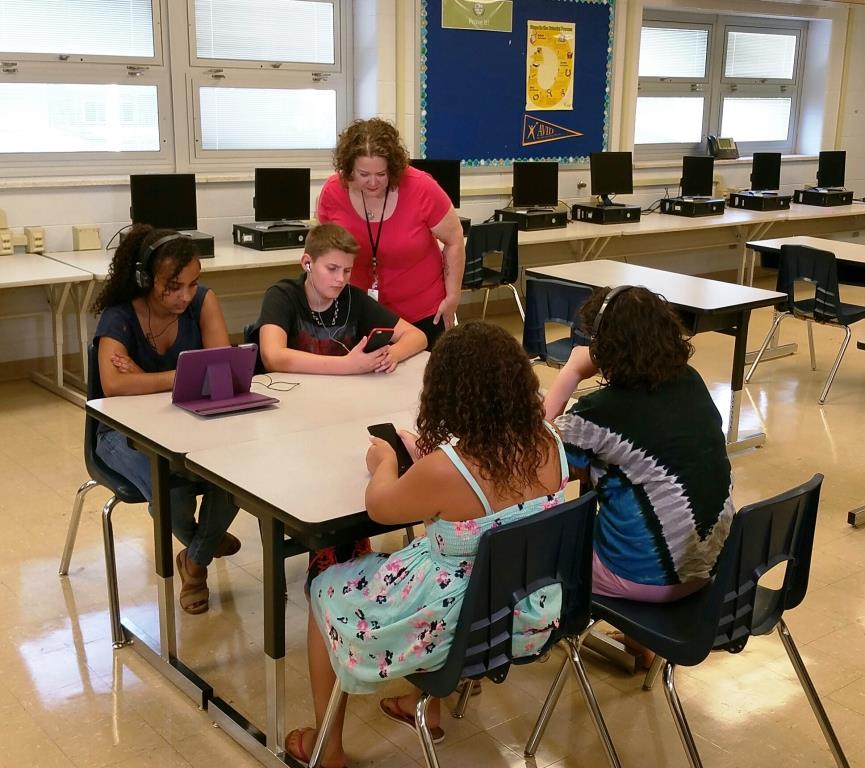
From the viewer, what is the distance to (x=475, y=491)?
1.80 metres

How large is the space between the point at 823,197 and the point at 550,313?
15.3 ft

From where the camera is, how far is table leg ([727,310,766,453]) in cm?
407

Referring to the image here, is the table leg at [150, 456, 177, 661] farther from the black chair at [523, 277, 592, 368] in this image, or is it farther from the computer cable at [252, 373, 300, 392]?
the black chair at [523, 277, 592, 368]

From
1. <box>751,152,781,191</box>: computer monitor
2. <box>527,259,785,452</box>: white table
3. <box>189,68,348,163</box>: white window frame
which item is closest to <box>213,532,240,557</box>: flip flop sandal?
<box>527,259,785,452</box>: white table

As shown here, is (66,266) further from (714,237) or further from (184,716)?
(714,237)

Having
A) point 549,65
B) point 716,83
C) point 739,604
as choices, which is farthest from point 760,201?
point 739,604

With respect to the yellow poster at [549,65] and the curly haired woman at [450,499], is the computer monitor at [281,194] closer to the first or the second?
the yellow poster at [549,65]

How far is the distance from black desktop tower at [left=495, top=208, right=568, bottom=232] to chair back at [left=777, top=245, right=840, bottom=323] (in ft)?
5.41

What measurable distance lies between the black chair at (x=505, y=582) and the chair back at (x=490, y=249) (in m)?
3.80

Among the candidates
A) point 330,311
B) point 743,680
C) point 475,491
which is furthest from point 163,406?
point 743,680

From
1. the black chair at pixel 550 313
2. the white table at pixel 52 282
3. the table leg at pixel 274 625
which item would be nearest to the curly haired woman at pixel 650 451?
the table leg at pixel 274 625

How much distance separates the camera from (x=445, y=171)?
6023 millimetres

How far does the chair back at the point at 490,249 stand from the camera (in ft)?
18.5

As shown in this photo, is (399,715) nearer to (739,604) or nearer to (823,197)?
(739,604)
